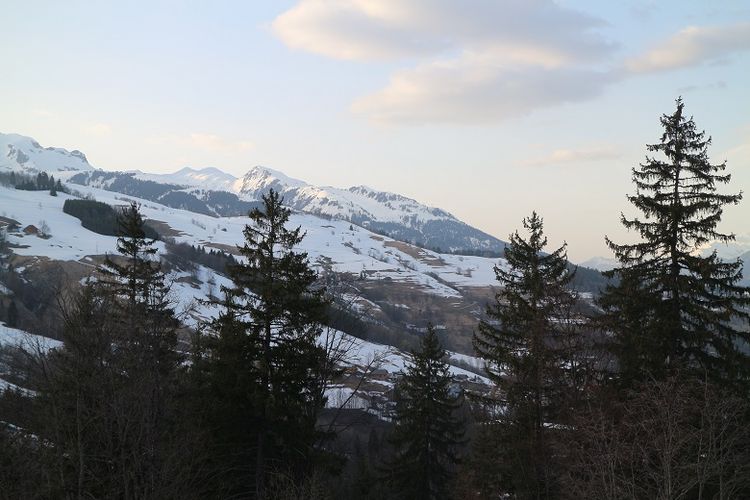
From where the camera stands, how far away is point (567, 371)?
64.4 feet

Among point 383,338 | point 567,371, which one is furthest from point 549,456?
point 383,338

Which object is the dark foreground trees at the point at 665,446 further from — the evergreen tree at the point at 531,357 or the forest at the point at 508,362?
the evergreen tree at the point at 531,357

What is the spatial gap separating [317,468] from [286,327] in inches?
219

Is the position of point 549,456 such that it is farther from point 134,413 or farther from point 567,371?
point 134,413

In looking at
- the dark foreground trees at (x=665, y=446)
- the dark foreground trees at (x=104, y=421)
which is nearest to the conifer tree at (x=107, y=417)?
the dark foreground trees at (x=104, y=421)

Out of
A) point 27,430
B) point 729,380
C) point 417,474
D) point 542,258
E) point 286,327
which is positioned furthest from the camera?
point 417,474

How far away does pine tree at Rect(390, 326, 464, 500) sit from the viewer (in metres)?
34.2

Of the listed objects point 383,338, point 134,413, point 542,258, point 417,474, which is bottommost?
point 383,338

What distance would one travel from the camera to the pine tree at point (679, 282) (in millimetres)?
19297

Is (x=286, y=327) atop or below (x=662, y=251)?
below

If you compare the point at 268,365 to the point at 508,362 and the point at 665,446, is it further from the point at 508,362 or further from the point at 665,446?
the point at 665,446

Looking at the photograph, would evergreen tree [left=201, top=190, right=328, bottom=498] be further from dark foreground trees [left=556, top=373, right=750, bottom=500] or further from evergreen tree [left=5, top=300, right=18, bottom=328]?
evergreen tree [left=5, top=300, right=18, bottom=328]

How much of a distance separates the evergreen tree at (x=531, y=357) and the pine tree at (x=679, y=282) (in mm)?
2221

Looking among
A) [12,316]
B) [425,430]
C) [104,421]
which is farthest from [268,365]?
[12,316]
